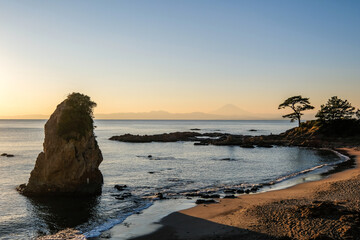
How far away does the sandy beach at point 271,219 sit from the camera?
60.5 feet

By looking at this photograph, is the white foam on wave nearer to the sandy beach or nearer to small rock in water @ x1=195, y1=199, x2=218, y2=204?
the sandy beach

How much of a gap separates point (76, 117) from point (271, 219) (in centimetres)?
2320

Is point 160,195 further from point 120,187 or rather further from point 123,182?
point 123,182

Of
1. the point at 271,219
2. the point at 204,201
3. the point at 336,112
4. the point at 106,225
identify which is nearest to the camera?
the point at 271,219

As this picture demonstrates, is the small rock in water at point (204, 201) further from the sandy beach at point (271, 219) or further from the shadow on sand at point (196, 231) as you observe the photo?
the shadow on sand at point (196, 231)

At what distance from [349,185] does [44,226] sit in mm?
30517

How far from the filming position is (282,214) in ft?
72.3

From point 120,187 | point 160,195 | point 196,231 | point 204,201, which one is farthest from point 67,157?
point 196,231

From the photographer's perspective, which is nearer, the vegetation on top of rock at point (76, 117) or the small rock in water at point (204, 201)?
the small rock in water at point (204, 201)

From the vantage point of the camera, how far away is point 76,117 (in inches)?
1292

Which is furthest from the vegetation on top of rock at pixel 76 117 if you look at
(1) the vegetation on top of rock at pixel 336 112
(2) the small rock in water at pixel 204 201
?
(1) the vegetation on top of rock at pixel 336 112

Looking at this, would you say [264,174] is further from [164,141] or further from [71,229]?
[164,141]

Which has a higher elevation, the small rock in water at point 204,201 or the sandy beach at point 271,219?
the sandy beach at point 271,219

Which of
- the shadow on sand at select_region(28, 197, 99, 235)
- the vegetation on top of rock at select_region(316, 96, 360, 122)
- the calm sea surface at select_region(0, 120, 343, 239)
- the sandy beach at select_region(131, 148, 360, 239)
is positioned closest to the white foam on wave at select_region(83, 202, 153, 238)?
the calm sea surface at select_region(0, 120, 343, 239)
